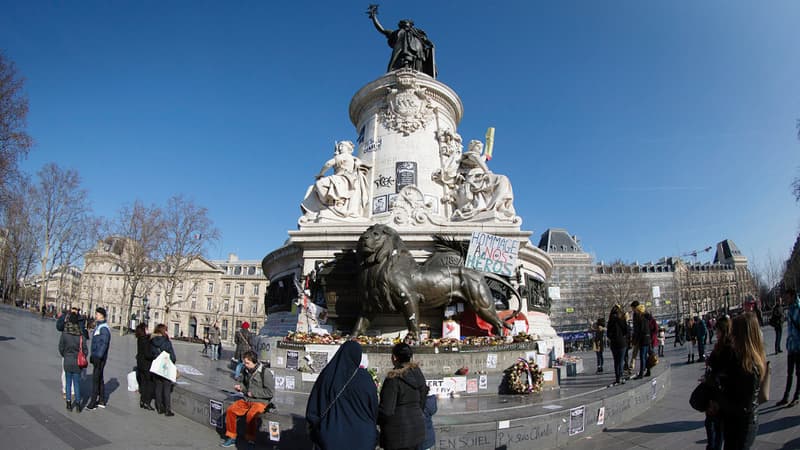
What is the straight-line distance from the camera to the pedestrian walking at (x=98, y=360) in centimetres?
775

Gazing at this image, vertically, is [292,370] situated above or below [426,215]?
below

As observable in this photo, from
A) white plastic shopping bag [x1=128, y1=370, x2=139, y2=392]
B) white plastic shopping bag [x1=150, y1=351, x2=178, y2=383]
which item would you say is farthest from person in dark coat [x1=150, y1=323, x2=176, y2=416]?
white plastic shopping bag [x1=128, y1=370, x2=139, y2=392]

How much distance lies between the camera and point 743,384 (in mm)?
3689

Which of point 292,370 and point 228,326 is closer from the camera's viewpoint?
point 292,370

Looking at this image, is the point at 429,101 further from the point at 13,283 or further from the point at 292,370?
the point at 13,283

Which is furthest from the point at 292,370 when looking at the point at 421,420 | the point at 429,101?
the point at 429,101

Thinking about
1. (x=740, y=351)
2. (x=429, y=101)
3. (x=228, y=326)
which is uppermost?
(x=429, y=101)

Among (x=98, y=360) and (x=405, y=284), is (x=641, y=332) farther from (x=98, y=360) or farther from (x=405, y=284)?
(x=98, y=360)

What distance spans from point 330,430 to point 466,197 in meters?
11.5

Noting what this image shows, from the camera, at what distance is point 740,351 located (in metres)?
3.75

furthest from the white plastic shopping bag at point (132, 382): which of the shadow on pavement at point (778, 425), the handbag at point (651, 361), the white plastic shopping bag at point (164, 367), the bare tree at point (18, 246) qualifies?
the bare tree at point (18, 246)

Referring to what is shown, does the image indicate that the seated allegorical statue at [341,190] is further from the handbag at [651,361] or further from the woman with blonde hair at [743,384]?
the woman with blonde hair at [743,384]

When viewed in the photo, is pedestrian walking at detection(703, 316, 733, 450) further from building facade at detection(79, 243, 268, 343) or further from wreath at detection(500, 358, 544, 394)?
building facade at detection(79, 243, 268, 343)

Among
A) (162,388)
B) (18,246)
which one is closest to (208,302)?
(18,246)
